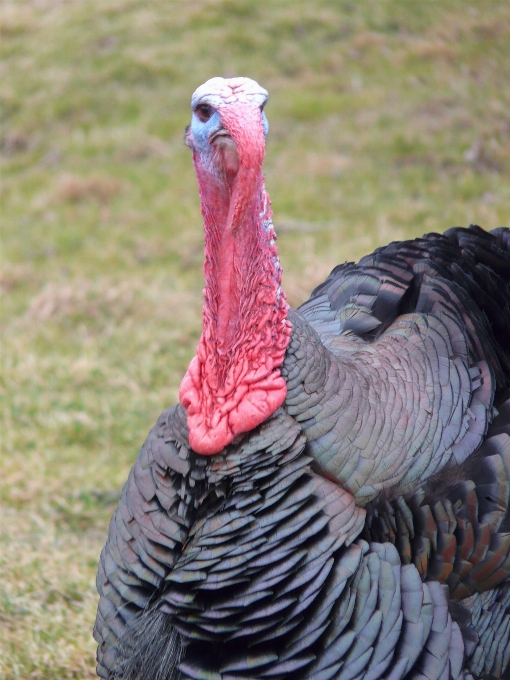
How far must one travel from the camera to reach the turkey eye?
2170 mm

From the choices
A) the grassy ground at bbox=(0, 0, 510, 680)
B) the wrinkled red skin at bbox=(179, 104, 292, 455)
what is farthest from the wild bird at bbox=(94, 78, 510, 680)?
the grassy ground at bbox=(0, 0, 510, 680)

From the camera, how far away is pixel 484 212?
20.5 ft

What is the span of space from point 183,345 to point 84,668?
2782 mm

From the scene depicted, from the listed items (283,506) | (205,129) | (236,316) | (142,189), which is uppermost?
(205,129)

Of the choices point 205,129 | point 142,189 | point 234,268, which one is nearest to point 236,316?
point 234,268

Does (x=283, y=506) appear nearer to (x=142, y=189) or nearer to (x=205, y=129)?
(x=205, y=129)

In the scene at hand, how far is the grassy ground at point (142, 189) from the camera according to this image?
4.29 meters

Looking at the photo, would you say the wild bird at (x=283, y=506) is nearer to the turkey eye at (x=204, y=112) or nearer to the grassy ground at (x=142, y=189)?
the turkey eye at (x=204, y=112)

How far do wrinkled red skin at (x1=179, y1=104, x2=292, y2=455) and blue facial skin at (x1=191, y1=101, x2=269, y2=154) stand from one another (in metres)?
0.04

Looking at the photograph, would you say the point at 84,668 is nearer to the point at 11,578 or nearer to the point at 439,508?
the point at 11,578

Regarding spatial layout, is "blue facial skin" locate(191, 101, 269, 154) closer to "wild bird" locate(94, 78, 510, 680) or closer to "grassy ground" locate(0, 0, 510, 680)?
"wild bird" locate(94, 78, 510, 680)

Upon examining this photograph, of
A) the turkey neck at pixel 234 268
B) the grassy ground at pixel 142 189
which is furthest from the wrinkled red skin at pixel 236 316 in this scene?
the grassy ground at pixel 142 189

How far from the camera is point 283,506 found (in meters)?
2.17

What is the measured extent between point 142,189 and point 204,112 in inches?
237
